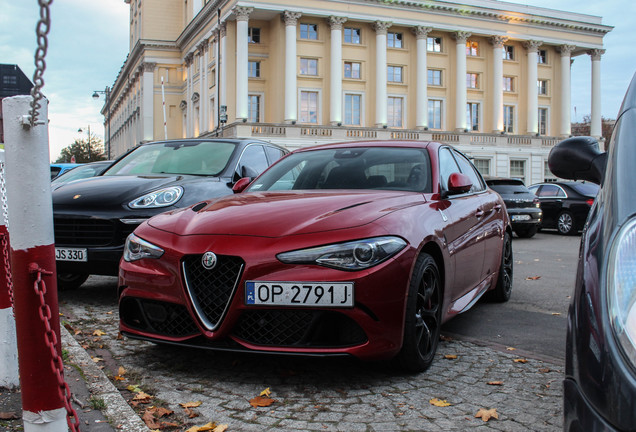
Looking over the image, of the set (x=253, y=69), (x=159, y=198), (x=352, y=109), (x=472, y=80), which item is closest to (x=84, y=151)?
(x=253, y=69)

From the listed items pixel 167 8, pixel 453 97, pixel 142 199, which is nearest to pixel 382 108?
pixel 453 97

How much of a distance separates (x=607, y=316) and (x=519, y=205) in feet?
49.3

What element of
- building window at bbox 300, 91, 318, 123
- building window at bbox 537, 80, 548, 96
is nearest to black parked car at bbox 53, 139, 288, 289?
building window at bbox 300, 91, 318, 123

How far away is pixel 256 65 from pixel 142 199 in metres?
47.6

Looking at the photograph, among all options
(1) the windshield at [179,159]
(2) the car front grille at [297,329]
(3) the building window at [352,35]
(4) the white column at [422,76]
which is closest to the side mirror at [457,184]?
(2) the car front grille at [297,329]

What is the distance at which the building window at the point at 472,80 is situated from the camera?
5616 cm

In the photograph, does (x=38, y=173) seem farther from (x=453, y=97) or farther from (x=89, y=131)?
(x=89, y=131)

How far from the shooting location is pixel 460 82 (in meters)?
54.0

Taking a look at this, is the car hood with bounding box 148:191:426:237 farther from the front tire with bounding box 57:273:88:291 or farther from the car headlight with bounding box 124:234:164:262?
the front tire with bounding box 57:273:88:291

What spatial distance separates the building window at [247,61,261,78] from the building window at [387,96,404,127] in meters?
11.3

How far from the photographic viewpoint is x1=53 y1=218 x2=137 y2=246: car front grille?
576cm

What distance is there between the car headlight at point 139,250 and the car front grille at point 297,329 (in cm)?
73

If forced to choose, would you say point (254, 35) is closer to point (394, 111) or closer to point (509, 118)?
point (394, 111)

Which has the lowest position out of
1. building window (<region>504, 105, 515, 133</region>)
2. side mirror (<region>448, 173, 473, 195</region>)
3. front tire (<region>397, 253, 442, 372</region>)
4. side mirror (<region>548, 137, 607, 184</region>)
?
front tire (<region>397, 253, 442, 372</region>)
